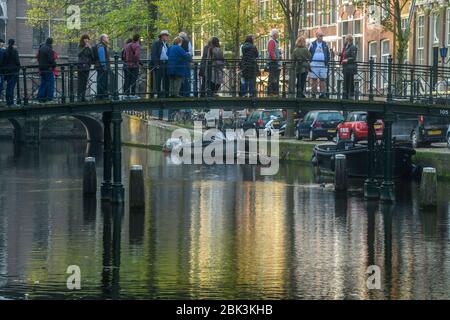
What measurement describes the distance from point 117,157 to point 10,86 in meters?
4.70

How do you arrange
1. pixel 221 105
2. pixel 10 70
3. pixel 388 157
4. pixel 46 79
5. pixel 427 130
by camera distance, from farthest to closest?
pixel 427 130 → pixel 388 157 → pixel 221 105 → pixel 46 79 → pixel 10 70

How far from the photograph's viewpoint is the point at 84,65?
39094 mm

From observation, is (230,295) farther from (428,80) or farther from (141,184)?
(428,80)

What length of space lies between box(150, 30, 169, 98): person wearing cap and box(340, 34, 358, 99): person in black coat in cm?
528

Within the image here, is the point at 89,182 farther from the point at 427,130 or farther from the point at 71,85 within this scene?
the point at 427,130

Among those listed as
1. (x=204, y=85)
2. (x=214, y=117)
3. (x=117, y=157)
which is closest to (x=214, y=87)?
(x=204, y=85)

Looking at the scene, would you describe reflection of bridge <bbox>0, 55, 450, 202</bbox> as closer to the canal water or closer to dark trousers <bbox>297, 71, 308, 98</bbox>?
dark trousers <bbox>297, 71, 308, 98</bbox>

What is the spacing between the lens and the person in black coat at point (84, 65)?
3891 centimetres

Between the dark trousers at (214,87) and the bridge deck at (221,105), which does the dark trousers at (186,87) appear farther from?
the dark trousers at (214,87)

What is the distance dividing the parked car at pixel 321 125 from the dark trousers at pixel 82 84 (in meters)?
30.4

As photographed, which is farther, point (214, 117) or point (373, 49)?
point (214, 117)

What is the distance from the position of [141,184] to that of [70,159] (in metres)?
34.0

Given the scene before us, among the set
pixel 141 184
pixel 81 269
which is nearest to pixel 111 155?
pixel 141 184

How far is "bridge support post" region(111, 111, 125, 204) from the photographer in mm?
40281
